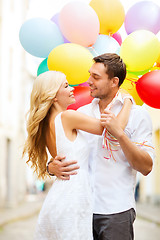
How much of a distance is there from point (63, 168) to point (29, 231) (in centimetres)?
882

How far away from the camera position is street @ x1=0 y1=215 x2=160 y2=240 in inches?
407

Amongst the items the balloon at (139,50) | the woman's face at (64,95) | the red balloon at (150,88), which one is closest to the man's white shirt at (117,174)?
the woman's face at (64,95)

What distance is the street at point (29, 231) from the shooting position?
10326 mm

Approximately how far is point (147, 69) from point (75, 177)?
1.28 meters

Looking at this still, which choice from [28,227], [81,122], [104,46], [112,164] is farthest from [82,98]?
[28,227]

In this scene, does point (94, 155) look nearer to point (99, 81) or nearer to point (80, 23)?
point (99, 81)

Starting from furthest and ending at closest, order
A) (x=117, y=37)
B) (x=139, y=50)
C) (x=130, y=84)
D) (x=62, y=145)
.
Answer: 1. (x=117, y=37)
2. (x=130, y=84)
3. (x=139, y=50)
4. (x=62, y=145)

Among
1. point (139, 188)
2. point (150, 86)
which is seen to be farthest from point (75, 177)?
point (139, 188)

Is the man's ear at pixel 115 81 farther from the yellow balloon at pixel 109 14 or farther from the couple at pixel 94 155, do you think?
the yellow balloon at pixel 109 14

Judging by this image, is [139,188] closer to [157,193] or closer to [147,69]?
[157,193]

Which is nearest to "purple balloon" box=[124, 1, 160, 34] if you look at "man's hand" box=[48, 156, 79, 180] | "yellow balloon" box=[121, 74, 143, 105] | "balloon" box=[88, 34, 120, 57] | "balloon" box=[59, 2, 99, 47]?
"balloon" box=[88, 34, 120, 57]

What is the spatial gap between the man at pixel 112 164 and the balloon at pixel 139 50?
0.54 meters

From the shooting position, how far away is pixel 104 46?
3.84 meters

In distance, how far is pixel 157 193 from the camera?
22.8 meters
